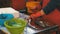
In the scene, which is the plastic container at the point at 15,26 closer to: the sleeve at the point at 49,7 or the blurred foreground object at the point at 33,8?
the sleeve at the point at 49,7

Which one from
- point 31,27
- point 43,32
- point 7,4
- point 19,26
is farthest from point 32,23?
point 7,4

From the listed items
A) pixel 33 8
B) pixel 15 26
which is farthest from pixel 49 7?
pixel 15 26

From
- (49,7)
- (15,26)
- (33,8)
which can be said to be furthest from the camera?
(33,8)

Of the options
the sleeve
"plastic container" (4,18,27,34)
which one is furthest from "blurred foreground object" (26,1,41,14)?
"plastic container" (4,18,27,34)

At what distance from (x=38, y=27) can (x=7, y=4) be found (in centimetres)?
132

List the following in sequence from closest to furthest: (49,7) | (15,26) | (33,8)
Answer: (15,26) < (49,7) < (33,8)

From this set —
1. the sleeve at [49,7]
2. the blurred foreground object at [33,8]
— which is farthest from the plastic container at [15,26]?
the blurred foreground object at [33,8]

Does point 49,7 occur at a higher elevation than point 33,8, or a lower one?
higher

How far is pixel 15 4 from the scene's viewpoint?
222cm

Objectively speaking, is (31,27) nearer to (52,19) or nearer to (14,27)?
(14,27)

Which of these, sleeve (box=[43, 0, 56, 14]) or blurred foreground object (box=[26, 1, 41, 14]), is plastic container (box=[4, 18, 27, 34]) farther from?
blurred foreground object (box=[26, 1, 41, 14])

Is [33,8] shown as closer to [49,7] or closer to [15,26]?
[49,7]

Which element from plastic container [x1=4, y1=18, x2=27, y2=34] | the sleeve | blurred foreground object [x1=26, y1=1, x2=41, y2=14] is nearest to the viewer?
plastic container [x1=4, y1=18, x2=27, y2=34]

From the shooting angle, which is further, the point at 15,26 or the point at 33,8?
the point at 33,8
